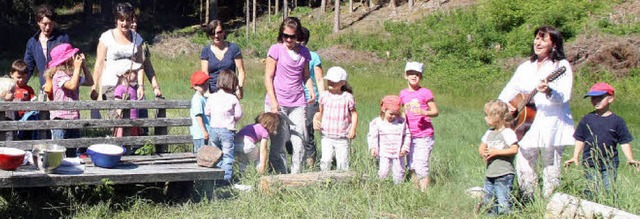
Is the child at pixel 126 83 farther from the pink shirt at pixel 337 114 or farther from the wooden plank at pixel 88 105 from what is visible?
the pink shirt at pixel 337 114

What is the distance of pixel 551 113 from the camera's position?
24.3ft

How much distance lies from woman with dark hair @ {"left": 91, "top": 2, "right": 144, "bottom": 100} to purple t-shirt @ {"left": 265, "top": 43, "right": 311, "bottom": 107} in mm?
1479

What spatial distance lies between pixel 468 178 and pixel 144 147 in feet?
11.3

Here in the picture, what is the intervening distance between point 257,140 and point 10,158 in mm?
3025

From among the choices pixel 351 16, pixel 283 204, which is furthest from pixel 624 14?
pixel 283 204

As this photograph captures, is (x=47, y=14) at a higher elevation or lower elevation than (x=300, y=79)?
higher

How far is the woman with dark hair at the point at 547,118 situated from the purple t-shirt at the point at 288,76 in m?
2.61

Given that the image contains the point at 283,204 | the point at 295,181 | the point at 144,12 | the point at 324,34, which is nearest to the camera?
the point at 283,204

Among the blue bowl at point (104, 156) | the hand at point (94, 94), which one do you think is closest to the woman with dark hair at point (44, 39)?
the hand at point (94, 94)

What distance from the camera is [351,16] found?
5031 cm

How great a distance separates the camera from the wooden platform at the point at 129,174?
680 cm

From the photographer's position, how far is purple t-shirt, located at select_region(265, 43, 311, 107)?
9172mm

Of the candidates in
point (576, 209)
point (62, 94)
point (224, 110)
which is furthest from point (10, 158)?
point (576, 209)

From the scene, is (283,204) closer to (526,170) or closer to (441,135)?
(526,170)
